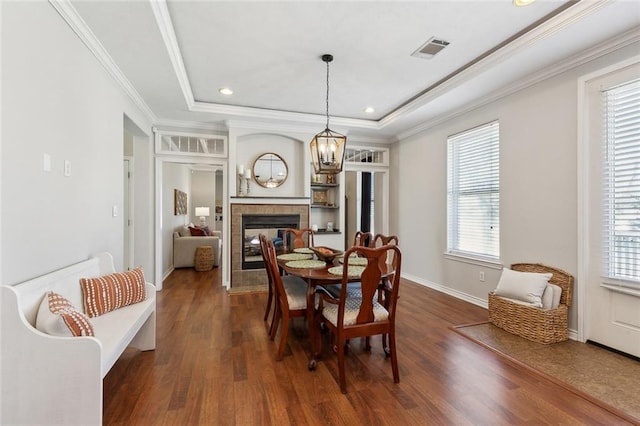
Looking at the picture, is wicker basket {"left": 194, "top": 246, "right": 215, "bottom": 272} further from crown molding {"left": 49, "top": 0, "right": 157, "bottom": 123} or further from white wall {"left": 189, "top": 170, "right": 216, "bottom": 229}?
white wall {"left": 189, "top": 170, "right": 216, "bottom": 229}

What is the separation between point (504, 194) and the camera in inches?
141

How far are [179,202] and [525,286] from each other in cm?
672

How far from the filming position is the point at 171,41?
260cm

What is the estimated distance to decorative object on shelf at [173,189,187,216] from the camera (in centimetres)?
668

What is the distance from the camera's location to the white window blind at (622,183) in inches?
97.2

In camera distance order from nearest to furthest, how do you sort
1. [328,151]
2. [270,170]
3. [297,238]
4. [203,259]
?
[328,151], [297,238], [270,170], [203,259]

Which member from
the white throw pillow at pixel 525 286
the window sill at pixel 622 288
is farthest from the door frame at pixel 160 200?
the window sill at pixel 622 288

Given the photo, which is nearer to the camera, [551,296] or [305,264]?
[305,264]

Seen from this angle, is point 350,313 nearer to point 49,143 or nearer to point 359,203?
point 49,143

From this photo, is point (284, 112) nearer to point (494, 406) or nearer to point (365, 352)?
point (365, 352)

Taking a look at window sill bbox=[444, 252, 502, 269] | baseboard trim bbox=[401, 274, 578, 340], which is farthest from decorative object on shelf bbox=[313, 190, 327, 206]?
window sill bbox=[444, 252, 502, 269]

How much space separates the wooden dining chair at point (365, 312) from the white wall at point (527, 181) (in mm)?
1997

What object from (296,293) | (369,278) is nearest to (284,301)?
(296,293)

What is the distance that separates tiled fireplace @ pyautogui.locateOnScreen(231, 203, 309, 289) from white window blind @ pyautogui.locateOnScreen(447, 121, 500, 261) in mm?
2318
